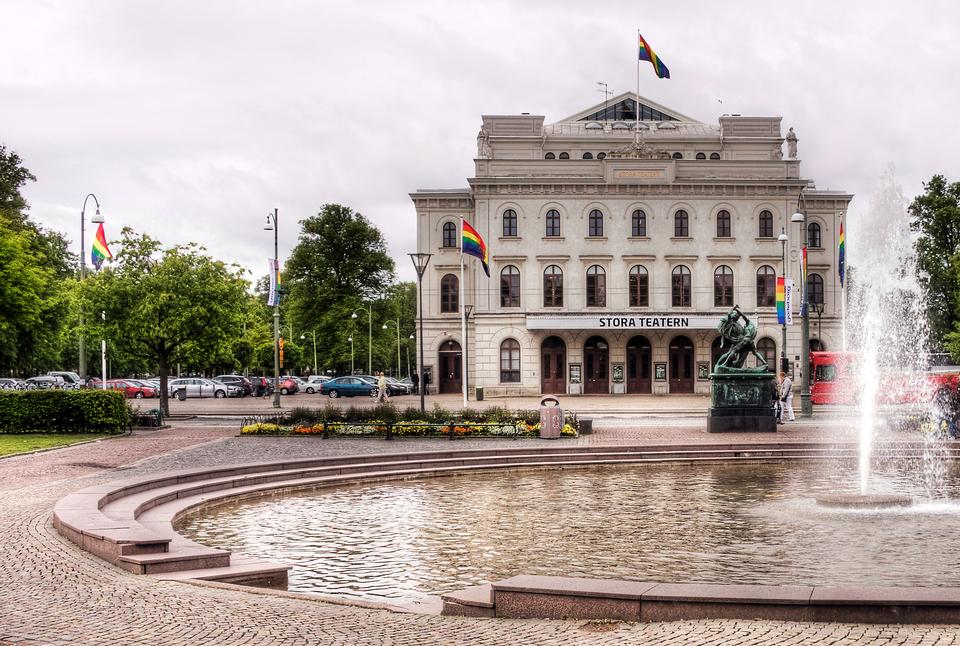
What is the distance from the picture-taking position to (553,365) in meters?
61.0

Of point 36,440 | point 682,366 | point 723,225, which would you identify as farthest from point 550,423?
point 723,225

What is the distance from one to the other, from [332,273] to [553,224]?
26229mm

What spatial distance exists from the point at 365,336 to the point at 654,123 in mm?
29170

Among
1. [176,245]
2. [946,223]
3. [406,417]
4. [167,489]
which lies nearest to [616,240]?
[946,223]

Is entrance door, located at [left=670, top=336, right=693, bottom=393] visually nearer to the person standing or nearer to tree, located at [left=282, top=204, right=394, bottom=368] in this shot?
the person standing

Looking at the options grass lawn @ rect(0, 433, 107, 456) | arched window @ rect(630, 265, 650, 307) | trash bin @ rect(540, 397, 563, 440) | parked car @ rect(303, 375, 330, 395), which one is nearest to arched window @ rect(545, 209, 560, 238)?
arched window @ rect(630, 265, 650, 307)

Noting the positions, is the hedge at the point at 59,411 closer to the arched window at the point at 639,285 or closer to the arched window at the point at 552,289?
the arched window at the point at 552,289

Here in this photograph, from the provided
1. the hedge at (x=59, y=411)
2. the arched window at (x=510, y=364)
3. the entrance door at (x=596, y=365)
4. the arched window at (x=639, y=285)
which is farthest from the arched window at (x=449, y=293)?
the hedge at (x=59, y=411)

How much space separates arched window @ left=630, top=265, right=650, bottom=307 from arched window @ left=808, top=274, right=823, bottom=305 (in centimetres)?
1115

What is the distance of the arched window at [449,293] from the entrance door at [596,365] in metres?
8.83

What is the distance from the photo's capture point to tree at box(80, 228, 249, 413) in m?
37.2

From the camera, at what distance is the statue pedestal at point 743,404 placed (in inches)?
1148

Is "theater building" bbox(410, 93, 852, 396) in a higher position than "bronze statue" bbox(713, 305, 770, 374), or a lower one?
higher

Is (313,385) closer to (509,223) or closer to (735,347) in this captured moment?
(509,223)
